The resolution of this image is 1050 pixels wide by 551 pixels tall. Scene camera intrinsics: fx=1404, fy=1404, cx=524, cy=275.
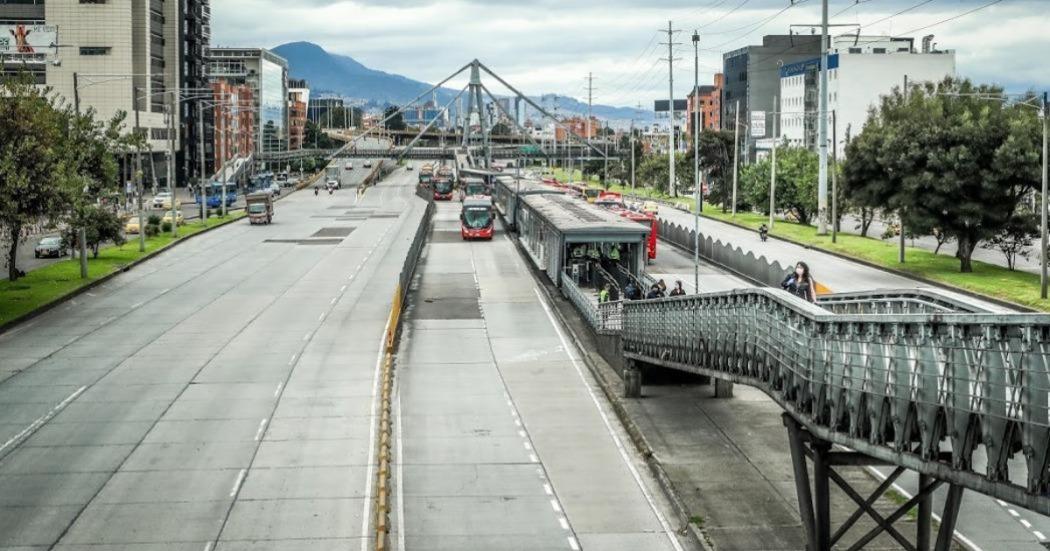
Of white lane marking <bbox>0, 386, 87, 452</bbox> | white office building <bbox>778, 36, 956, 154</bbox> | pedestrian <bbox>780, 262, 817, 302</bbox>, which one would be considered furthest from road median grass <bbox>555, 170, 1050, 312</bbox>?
white office building <bbox>778, 36, 956, 154</bbox>

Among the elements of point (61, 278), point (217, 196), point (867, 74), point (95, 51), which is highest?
point (95, 51)

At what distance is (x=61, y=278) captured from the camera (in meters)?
62.0

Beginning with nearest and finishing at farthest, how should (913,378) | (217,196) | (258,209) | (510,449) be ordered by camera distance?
(913,378)
(510,449)
(258,209)
(217,196)

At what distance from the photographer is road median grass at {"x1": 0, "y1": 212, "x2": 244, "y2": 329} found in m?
52.3

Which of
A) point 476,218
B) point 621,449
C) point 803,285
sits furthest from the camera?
point 476,218

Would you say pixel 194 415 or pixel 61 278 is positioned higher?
pixel 61 278

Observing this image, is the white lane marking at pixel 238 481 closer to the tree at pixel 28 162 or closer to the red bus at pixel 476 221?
the tree at pixel 28 162

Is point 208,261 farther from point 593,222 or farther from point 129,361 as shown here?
point 129,361

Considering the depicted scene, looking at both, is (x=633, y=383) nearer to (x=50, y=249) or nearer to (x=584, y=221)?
(x=584, y=221)

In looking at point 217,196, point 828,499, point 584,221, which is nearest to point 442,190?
point 217,196

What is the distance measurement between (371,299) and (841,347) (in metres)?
38.3

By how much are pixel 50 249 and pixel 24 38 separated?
4603 centimetres

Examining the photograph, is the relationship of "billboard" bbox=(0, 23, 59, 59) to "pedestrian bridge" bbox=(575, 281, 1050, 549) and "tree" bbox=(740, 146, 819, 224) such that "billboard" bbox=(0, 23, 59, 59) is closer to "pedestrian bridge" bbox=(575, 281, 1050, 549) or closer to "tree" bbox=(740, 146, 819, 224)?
"tree" bbox=(740, 146, 819, 224)

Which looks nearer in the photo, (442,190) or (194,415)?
(194,415)
